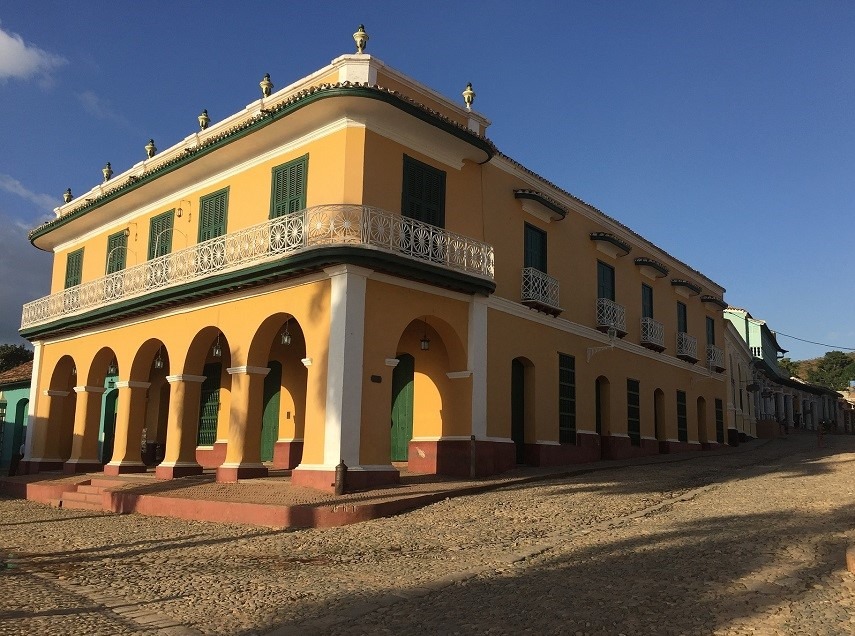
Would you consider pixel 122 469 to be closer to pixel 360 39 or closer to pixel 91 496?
pixel 91 496

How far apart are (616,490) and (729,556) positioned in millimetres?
5599

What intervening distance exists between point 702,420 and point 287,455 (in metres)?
17.7

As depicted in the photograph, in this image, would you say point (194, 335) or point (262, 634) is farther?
point (194, 335)

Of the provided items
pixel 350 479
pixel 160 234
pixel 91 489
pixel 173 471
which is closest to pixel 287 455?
pixel 173 471

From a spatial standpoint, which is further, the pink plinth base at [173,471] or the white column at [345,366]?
the pink plinth base at [173,471]

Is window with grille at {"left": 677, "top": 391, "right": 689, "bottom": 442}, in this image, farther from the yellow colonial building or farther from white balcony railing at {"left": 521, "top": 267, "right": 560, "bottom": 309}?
white balcony railing at {"left": 521, "top": 267, "right": 560, "bottom": 309}

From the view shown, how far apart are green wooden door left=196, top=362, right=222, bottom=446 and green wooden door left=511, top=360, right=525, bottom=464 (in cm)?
→ 806

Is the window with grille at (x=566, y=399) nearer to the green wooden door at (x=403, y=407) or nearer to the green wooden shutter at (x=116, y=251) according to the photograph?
the green wooden door at (x=403, y=407)

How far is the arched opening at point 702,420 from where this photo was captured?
2878 cm

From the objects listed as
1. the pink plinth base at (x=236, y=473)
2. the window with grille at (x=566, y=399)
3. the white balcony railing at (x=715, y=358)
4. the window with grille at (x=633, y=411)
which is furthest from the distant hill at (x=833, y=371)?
the pink plinth base at (x=236, y=473)

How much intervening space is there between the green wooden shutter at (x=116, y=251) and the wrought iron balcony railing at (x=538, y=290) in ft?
35.1

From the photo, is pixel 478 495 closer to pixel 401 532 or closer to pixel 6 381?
pixel 401 532

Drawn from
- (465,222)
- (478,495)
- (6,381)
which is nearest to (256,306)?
(465,222)

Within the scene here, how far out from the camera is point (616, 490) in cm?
1332
